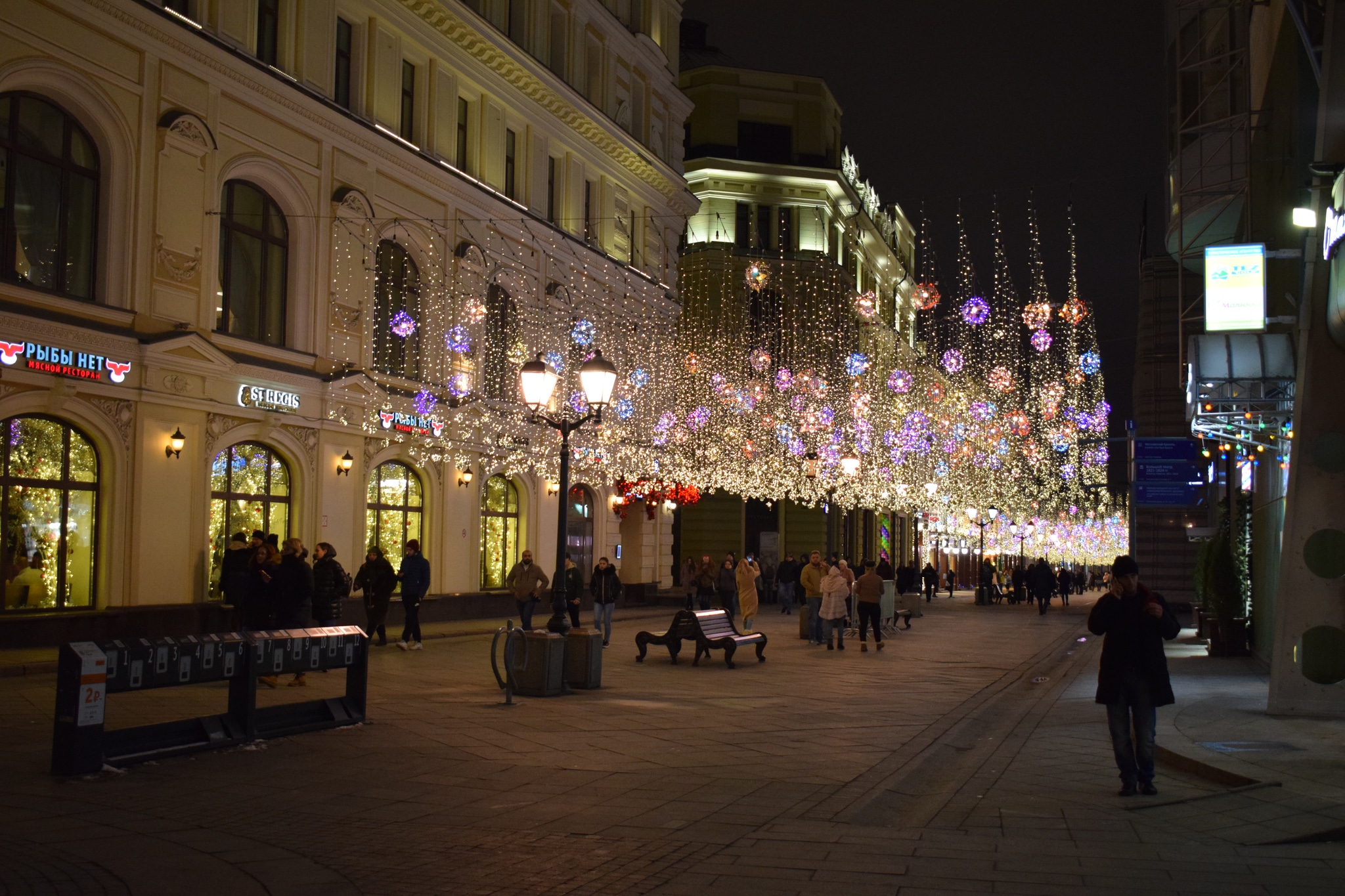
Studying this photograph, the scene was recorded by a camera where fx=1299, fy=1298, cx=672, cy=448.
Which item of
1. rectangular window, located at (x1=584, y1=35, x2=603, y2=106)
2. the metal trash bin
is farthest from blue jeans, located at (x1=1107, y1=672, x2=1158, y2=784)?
rectangular window, located at (x1=584, y1=35, x2=603, y2=106)

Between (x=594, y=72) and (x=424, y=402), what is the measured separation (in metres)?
14.0

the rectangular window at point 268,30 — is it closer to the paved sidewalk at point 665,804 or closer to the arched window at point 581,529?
the paved sidewalk at point 665,804

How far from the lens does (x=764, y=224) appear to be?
183ft

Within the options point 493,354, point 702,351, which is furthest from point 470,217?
point 702,351

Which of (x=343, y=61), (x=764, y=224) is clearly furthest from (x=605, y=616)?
(x=764, y=224)

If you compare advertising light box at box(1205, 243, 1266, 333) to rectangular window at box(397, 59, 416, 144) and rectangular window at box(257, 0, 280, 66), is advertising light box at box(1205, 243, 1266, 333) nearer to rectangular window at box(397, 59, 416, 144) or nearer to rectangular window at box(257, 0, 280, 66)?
rectangular window at box(257, 0, 280, 66)

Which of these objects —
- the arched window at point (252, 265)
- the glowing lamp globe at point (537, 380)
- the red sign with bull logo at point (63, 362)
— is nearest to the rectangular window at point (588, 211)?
the arched window at point (252, 265)

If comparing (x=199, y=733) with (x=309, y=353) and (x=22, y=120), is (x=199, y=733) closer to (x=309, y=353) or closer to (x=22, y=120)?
(x=22, y=120)

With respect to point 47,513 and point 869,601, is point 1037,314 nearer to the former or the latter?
point 869,601

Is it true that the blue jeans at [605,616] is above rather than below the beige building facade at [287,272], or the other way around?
below

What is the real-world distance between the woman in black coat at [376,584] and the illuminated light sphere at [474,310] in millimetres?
10436

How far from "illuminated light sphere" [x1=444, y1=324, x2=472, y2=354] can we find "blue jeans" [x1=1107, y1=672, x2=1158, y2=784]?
21726 millimetres

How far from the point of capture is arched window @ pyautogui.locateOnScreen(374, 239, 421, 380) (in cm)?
2838

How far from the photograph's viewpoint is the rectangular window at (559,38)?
36.0 metres
